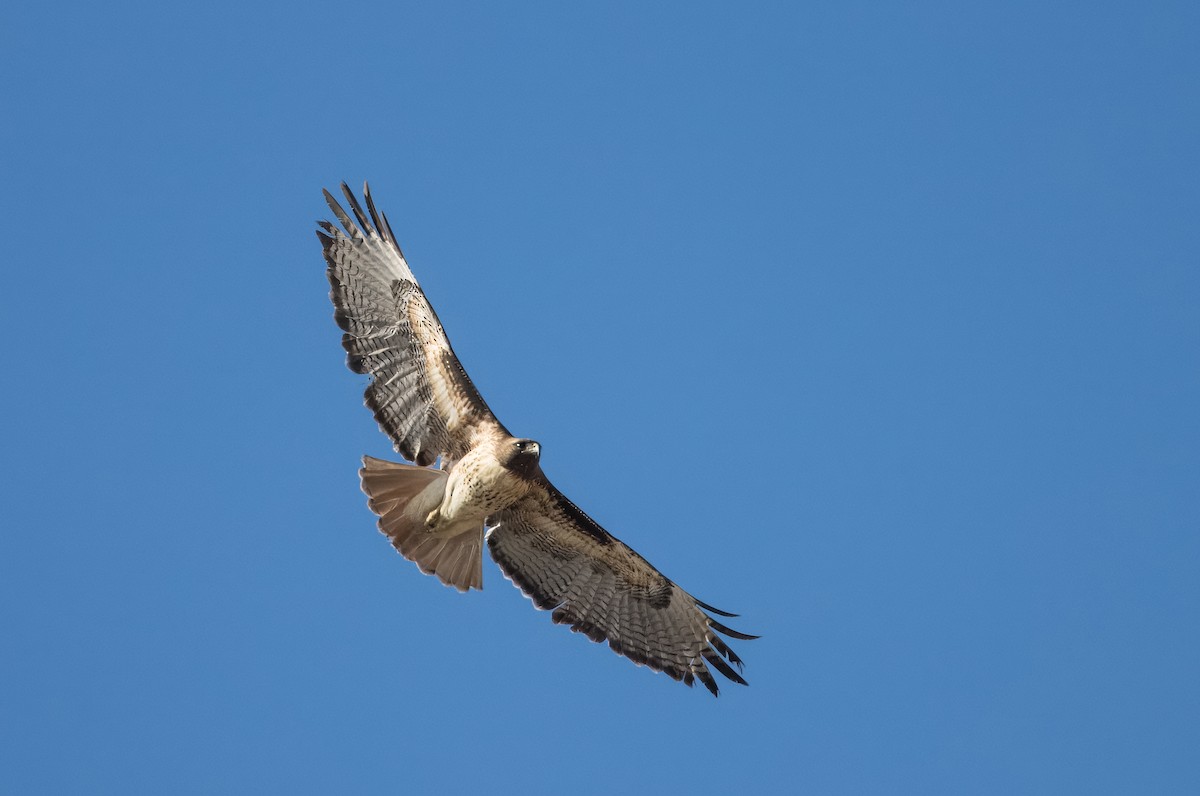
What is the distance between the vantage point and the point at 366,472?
35.1 ft

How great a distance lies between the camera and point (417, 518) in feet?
35.4

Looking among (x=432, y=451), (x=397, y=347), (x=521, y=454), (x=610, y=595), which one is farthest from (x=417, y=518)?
(x=610, y=595)

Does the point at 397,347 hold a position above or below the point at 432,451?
above

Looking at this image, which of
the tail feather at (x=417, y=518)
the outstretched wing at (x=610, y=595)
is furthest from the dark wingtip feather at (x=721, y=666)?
the tail feather at (x=417, y=518)

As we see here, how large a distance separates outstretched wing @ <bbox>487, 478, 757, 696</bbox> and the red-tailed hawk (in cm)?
2

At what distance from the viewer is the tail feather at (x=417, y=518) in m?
10.7

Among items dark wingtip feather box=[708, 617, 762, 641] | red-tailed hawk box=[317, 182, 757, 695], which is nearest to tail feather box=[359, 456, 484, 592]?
red-tailed hawk box=[317, 182, 757, 695]

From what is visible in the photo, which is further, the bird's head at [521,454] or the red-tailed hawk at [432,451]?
the red-tailed hawk at [432,451]

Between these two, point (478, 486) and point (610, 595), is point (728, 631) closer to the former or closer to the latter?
point (610, 595)

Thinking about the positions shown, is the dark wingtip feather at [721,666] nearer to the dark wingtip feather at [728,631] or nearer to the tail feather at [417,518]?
the dark wingtip feather at [728,631]

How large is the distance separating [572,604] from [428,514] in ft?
4.78

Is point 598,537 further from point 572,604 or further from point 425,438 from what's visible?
point 425,438

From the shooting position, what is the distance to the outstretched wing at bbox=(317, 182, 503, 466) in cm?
1088

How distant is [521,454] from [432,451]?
0.81 m
